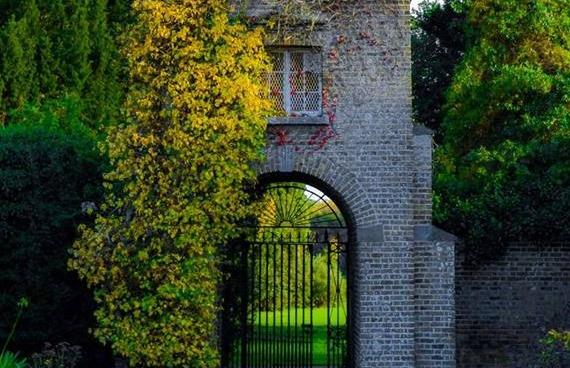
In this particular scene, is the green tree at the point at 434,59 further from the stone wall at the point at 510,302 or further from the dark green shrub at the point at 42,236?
the dark green shrub at the point at 42,236

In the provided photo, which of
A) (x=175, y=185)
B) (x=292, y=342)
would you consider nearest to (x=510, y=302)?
(x=292, y=342)

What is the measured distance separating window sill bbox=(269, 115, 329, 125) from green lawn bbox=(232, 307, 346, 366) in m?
2.75

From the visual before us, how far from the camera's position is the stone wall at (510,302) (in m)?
15.1

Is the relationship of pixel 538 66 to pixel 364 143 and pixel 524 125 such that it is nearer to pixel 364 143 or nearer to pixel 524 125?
pixel 524 125

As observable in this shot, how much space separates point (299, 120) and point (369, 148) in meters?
1.10

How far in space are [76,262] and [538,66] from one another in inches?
468

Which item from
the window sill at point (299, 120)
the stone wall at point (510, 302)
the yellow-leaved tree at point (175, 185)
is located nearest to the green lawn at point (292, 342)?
the yellow-leaved tree at point (175, 185)

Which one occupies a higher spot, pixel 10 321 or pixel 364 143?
pixel 364 143

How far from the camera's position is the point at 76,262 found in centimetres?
1202

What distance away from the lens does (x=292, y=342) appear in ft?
51.7

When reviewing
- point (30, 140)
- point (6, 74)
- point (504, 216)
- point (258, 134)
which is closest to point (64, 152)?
point (30, 140)

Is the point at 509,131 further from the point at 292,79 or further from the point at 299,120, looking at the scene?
the point at 299,120

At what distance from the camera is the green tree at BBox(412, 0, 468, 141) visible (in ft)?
82.1

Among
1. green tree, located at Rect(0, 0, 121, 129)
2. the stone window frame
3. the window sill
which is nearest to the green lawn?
the window sill
